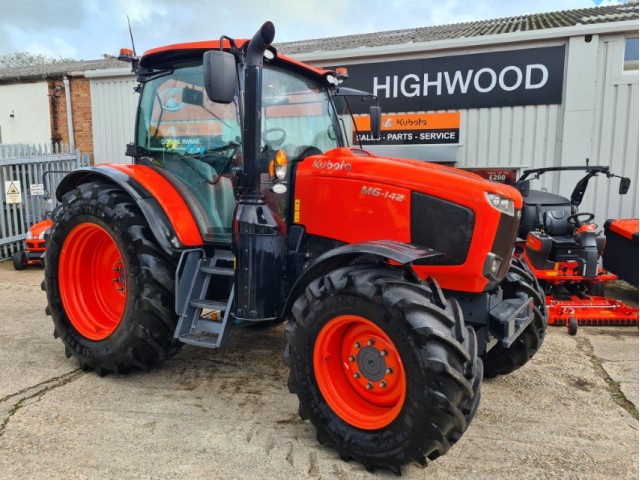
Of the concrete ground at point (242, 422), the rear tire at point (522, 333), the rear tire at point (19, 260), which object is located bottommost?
the concrete ground at point (242, 422)

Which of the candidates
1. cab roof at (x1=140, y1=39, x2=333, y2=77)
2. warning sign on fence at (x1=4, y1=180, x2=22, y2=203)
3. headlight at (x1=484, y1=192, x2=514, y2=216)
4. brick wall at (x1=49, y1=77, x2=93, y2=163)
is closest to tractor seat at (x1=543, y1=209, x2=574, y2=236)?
headlight at (x1=484, y1=192, x2=514, y2=216)

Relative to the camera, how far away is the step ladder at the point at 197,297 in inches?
133

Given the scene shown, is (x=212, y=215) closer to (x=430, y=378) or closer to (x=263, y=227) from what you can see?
(x=263, y=227)

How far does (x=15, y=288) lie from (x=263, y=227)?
4.92 meters

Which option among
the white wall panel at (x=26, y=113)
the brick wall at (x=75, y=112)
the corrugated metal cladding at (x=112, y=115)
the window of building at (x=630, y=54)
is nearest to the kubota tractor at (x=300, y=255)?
the window of building at (x=630, y=54)

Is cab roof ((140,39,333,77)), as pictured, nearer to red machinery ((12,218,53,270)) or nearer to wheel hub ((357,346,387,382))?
wheel hub ((357,346,387,382))

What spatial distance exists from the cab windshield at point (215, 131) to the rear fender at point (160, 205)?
72 millimetres

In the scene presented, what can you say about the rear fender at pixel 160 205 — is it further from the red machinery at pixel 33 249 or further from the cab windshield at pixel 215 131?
the red machinery at pixel 33 249

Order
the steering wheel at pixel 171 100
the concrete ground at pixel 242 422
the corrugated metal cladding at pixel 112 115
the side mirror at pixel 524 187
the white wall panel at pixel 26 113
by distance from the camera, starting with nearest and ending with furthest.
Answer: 1. the concrete ground at pixel 242 422
2. the steering wheel at pixel 171 100
3. the side mirror at pixel 524 187
4. the corrugated metal cladding at pixel 112 115
5. the white wall panel at pixel 26 113

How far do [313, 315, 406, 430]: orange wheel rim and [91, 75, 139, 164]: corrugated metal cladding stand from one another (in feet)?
27.2

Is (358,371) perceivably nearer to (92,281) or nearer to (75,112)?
(92,281)

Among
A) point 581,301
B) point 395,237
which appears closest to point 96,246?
point 395,237

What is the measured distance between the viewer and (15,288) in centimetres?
660

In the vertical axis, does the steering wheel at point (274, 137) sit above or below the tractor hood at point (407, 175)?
above
